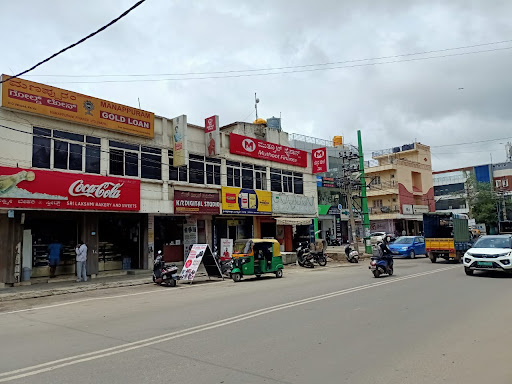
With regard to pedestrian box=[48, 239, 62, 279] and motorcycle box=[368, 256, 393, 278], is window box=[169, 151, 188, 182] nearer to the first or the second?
pedestrian box=[48, 239, 62, 279]

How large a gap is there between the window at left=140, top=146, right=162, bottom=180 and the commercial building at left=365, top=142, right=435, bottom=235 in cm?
4040

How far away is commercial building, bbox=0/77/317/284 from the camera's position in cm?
1642

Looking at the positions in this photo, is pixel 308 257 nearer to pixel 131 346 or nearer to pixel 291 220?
pixel 291 220

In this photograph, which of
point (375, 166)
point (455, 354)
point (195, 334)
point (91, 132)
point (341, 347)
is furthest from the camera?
point (375, 166)

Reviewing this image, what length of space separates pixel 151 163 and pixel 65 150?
14.8 feet

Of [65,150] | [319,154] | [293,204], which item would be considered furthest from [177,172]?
[319,154]

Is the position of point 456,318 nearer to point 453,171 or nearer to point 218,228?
point 218,228

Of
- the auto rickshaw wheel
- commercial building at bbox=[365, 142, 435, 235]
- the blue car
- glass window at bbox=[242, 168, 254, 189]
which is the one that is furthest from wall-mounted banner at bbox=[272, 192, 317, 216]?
commercial building at bbox=[365, 142, 435, 235]

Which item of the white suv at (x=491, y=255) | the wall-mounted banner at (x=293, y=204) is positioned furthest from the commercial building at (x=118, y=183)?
the white suv at (x=491, y=255)

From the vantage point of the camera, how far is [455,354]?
598 centimetres

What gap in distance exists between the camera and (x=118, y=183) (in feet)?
62.9

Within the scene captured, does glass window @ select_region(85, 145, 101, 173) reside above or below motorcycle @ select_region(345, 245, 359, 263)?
above

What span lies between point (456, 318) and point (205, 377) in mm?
5720

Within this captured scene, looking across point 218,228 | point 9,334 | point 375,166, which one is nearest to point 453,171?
point 375,166
